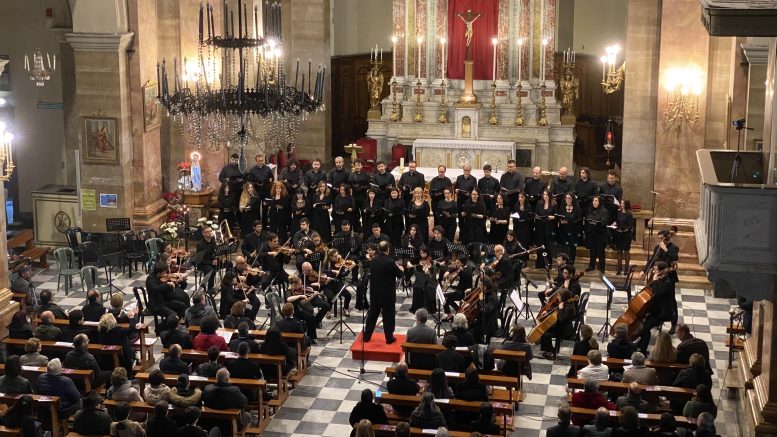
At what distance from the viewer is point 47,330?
55.2 feet

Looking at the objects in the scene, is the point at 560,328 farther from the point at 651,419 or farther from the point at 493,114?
the point at 493,114

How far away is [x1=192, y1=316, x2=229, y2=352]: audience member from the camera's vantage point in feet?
53.8

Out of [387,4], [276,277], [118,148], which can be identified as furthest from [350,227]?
[387,4]

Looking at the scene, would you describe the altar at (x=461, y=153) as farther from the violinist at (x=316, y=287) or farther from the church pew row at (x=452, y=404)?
the church pew row at (x=452, y=404)

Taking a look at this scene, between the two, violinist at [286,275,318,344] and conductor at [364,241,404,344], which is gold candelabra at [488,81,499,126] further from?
violinist at [286,275,318,344]

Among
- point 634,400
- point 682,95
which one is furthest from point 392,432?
point 682,95

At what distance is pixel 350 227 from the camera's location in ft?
72.1

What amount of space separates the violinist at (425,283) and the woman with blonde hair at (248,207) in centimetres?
454

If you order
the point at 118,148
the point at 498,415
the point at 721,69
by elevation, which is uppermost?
the point at 721,69

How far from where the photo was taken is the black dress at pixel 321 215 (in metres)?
23.0

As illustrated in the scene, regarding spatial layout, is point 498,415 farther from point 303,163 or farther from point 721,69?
point 303,163

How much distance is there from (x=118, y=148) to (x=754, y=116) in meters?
12.2

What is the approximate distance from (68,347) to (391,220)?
7.86 m

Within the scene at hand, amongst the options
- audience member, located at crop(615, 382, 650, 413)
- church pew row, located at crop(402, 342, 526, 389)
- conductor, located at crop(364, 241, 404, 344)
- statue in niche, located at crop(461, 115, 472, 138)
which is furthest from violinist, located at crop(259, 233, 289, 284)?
statue in niche, located at crop(461, 115, 472, 138)
